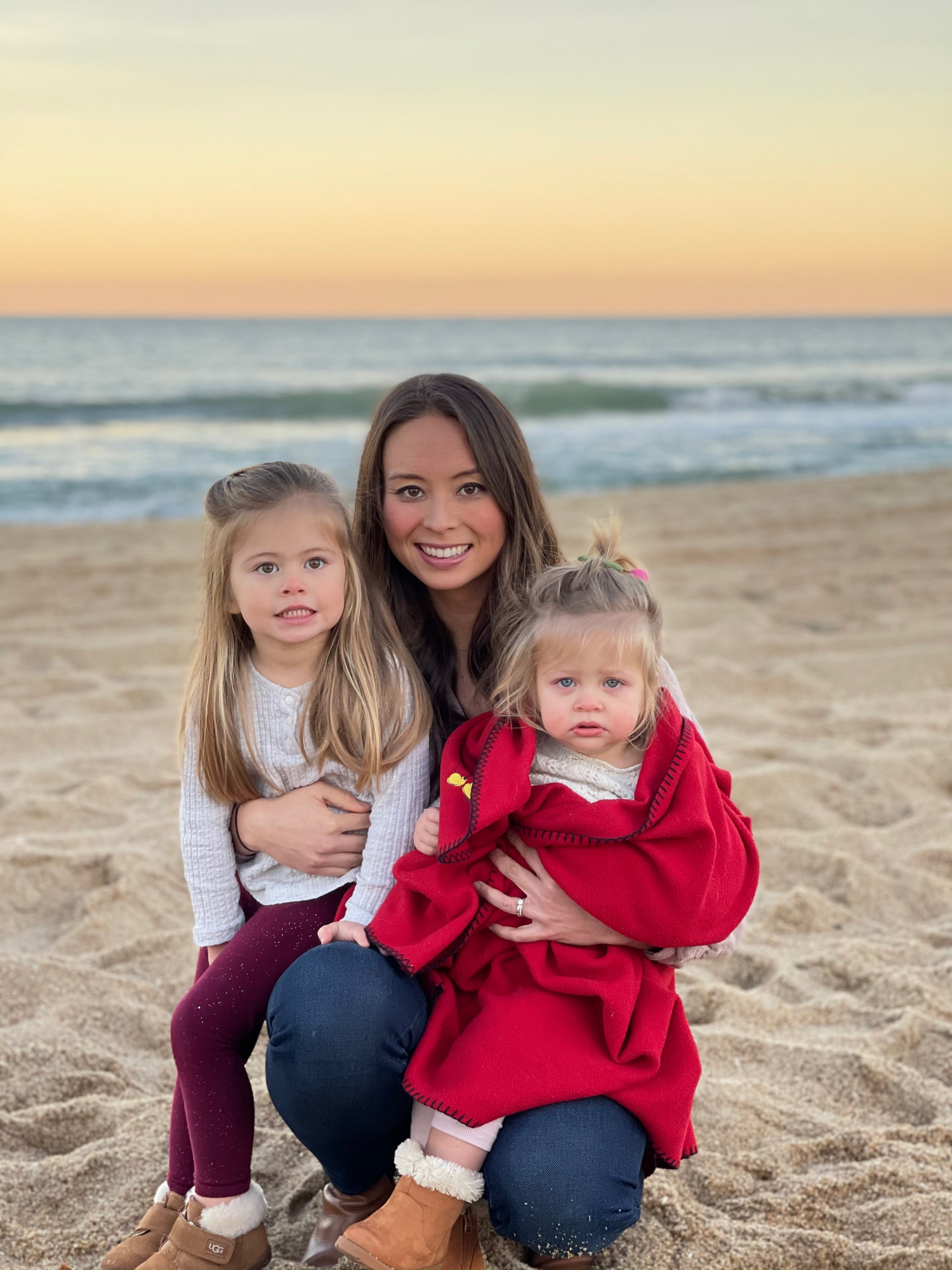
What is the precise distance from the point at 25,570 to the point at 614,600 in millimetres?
5880

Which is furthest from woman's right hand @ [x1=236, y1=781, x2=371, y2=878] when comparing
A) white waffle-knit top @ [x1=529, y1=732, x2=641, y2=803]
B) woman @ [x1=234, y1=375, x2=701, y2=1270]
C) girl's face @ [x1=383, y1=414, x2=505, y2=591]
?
girl's face @ [x1=383, y1=414, x2=505, y2=591]

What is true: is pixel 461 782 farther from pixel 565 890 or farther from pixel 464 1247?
pixel 464 1247

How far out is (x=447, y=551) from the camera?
2211 millimetres

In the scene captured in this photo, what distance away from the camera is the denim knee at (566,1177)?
1.66m

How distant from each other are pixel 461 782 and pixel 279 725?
0.41 m

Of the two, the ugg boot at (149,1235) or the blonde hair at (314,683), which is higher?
the blonde hair at (314,683)

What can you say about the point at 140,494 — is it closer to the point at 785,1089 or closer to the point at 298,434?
the point at 298,434

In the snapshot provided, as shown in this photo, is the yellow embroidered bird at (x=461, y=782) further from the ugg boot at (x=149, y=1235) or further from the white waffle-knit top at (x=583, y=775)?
the ugg boot at (x=149, y=1235)

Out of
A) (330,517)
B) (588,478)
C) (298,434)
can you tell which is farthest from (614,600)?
(298,434)

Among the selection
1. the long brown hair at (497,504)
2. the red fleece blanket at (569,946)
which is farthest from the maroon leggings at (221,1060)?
the long brown hair at (497,504)

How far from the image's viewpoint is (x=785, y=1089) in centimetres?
231

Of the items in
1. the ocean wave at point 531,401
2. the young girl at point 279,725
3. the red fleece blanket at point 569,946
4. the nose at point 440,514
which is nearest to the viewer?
the red fleece blanket at point 569,946

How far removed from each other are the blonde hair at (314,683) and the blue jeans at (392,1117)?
0.38m

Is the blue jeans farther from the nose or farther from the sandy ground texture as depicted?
the nose
